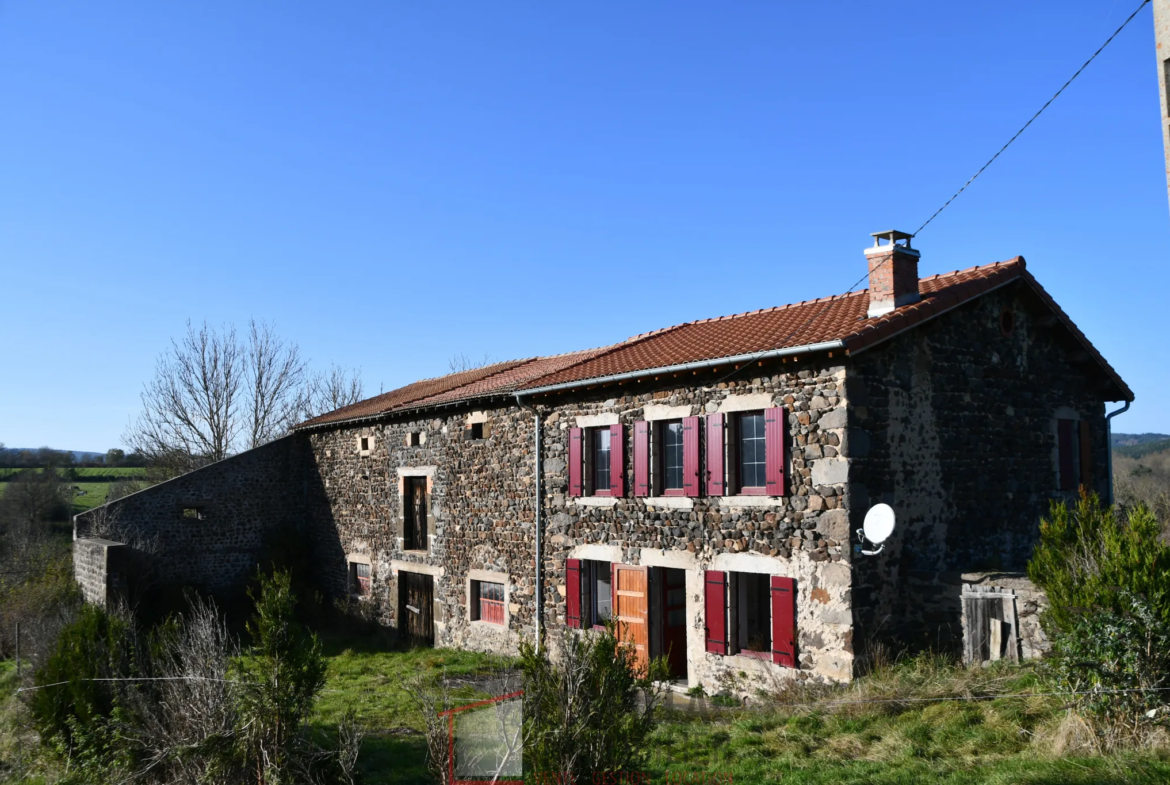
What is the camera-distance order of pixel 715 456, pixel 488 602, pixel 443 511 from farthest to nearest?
1. pixel 443 511
2. pixel 488 602
3. pixel 715 456

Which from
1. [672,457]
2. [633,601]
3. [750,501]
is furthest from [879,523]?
[633,601]

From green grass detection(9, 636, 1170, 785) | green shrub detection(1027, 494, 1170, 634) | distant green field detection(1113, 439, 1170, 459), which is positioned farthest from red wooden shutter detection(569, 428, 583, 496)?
distant green field detection(1113, 439, 1170, 459)

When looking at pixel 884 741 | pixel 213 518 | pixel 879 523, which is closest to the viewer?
pixel 884 741

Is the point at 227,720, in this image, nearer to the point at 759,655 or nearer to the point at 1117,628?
the point at 759,655

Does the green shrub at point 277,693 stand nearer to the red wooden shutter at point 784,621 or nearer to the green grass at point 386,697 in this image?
the green grass at point 386,697

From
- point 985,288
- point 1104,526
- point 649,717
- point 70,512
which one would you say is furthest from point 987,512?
point 70,512

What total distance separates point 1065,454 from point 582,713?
9830mm

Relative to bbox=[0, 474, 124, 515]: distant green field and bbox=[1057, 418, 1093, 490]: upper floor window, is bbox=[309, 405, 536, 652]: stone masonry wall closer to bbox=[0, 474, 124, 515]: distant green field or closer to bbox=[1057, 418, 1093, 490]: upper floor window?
bbox=[1057, 418, 1093, 490]: upper floor window

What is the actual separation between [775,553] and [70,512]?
32.2m

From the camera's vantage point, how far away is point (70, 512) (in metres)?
32.7

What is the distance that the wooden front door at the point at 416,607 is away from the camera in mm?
15703

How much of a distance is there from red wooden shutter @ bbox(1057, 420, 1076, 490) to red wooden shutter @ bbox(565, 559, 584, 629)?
22.8 feet

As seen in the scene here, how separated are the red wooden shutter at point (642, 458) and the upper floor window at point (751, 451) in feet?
4.61

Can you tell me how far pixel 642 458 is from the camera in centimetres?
1121
